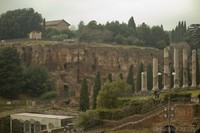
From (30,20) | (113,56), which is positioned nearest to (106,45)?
(113,56)

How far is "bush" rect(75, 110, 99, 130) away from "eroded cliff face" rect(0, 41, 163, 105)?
29.7 metres

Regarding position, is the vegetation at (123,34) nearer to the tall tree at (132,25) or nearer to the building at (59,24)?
the tall tree at (132,25)

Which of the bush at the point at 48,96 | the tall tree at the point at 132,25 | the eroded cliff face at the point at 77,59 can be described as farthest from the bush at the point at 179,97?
the tall tree at the point at 132,25

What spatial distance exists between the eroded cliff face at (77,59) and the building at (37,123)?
18849mm

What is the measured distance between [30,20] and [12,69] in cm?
2980

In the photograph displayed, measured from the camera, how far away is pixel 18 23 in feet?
297

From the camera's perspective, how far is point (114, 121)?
138 feet

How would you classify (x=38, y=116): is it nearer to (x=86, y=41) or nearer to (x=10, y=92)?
(x=10, y=92)

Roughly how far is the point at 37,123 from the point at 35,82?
56.2 ft

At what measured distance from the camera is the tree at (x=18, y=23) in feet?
295

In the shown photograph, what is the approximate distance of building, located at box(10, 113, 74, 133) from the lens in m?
48.5

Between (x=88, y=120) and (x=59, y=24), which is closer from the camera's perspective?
(x=88, y=120)

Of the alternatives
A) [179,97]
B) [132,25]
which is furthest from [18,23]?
[179,97]

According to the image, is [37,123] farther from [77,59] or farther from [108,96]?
[77,59]
